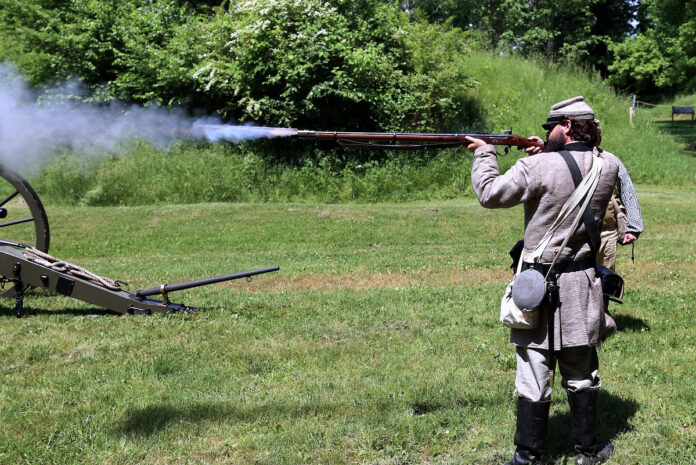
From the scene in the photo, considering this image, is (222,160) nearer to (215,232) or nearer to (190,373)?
(215,232)

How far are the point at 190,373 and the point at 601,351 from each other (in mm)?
3625

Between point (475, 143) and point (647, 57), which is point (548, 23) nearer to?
point (647, 57)

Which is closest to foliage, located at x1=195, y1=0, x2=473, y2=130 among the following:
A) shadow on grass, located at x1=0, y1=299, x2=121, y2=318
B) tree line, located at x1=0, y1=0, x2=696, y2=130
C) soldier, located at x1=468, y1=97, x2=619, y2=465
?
tree line, located at x1=0, y1=0, x2=696, y2=130

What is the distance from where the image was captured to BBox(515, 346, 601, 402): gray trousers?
3.71 meters

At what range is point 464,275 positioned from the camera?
940 centimetres

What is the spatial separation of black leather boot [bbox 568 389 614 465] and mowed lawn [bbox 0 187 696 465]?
160mm

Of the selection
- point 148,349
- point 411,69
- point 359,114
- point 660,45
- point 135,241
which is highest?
point 660,45

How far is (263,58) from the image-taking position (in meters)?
18.3

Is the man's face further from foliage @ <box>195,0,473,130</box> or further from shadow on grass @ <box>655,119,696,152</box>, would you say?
shadow on grass @ <box>655,119,696,152</box>

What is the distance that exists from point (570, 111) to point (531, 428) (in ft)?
6.10

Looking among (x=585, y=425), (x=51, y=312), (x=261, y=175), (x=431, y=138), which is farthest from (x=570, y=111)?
(x=261, y=175)

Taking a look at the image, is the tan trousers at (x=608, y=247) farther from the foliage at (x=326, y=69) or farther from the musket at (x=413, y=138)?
the foliage at (x=326, y=69)

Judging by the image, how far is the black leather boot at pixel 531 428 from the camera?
12.1 ft

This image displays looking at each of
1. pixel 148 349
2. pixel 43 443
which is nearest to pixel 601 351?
pixel 148 349
